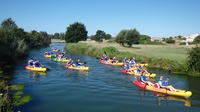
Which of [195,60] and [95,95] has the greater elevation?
[195,60]

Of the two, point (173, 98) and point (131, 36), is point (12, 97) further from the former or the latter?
point (131, 36)

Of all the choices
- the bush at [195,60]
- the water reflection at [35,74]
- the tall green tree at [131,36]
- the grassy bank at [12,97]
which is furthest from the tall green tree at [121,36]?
the grassy bank at [12,97]

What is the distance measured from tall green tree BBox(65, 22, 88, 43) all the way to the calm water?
82299 mm

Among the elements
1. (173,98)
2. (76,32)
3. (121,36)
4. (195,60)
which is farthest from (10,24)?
(173,98)

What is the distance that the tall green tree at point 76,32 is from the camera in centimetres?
11050

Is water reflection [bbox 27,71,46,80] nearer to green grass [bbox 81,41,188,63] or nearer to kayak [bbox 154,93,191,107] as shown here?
kayak [bbox 154,93,191,107]

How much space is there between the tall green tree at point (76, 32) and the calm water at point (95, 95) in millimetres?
82299

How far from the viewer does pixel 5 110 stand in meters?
12.9

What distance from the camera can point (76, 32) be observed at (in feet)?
361

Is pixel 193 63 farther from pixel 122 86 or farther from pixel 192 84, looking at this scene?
pixel 122 86

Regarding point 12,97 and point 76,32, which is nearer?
point 12,97

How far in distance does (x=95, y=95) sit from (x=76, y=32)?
91449mm

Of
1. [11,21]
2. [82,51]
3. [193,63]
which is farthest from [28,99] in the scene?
[11,21]

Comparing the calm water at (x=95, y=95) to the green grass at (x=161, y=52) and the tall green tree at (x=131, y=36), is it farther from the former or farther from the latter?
the tall green tree at (x=131, y=36)
